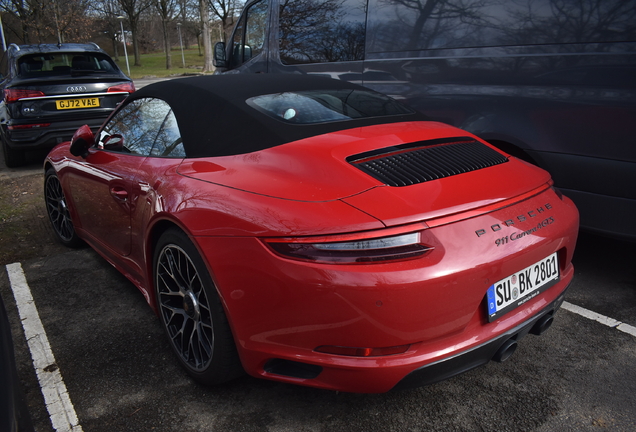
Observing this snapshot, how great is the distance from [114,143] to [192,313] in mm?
1385

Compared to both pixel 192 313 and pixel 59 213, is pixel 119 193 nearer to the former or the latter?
pixel 192 313

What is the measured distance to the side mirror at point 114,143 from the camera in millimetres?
3072

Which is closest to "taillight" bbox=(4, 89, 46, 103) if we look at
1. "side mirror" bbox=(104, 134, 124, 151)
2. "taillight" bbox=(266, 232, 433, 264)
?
"side mirror" bbox=(104, 134, 124, 151)

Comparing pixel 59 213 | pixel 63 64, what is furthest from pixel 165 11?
pixel 59 213

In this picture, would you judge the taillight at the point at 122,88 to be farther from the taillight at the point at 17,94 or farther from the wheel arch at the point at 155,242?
the wheel arch at the point at 155,242

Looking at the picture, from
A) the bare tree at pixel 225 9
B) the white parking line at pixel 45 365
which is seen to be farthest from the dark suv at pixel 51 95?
the bare tree at pixel 225 9

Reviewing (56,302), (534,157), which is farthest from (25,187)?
(534,157)

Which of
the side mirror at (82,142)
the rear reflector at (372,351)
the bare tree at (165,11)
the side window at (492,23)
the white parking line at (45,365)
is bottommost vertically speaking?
the white parking line at (45,365)

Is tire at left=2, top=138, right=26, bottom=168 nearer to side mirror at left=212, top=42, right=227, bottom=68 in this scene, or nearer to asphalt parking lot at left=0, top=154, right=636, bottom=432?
side mirror at left=212, top=42, right=227, bottom=68

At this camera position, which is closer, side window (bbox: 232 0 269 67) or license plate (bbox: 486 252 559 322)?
license plate (bbox: 486 252 559 322)

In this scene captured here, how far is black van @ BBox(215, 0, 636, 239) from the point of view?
9.20ft

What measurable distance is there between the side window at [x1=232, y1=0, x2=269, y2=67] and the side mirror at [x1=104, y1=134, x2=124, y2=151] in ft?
10.3

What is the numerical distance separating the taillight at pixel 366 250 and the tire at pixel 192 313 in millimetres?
532

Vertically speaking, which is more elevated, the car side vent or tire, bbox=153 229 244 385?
the car side vent
